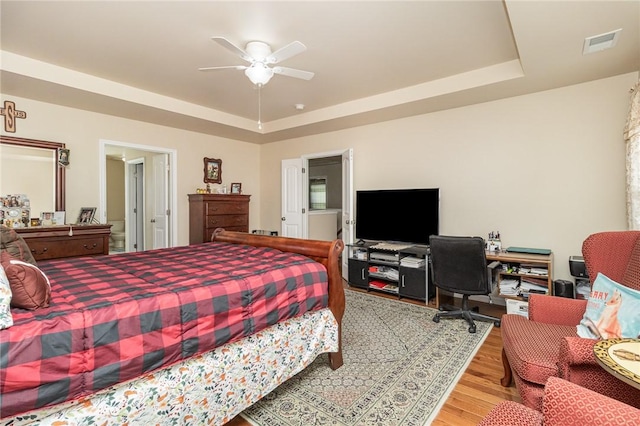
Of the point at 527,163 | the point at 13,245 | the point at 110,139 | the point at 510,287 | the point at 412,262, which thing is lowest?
the point at 510,287

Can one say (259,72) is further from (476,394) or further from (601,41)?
(476,394)

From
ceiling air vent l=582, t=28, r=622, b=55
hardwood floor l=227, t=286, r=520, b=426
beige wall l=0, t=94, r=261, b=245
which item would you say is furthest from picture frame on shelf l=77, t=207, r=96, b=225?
ceiling air vent l=582, t=28, r=622, b=55

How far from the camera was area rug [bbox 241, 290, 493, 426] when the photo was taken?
5.87 feet

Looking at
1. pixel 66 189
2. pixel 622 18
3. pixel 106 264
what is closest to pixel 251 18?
pixel 106 264

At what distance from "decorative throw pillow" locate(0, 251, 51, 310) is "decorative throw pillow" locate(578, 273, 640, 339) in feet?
8.37

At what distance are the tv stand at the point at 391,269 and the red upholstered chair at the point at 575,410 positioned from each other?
101 inches

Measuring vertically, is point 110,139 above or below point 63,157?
above

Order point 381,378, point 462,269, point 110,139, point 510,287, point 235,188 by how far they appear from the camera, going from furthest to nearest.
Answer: point 235,188 → point 110,139 → point 510,287 → point 462,269 → point 381,378

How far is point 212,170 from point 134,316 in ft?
14.3

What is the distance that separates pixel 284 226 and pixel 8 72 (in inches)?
156

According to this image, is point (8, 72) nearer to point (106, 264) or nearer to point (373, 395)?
point (106, 264)

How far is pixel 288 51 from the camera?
232cm

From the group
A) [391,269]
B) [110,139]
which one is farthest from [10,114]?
[391,269]

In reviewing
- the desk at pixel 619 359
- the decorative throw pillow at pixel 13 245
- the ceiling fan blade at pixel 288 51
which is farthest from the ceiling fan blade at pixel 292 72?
the desk at pixel 619 359
